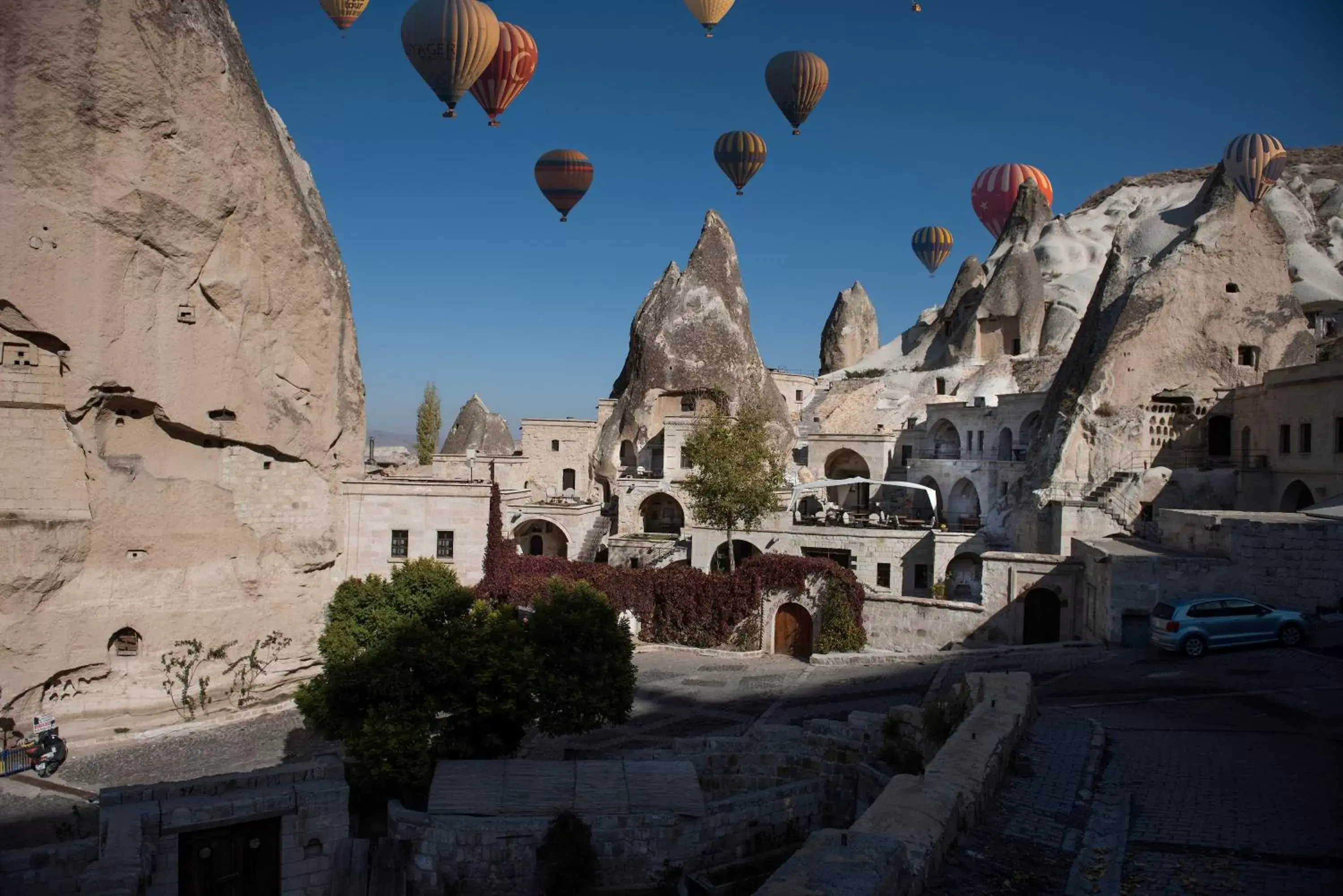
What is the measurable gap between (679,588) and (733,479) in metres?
4.31

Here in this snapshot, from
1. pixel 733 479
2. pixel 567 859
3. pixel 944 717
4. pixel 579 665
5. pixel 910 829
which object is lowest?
pixel 567 859

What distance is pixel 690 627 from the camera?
83.0 feet

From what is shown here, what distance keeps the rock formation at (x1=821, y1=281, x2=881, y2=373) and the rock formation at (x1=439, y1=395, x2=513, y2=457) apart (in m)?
25.2

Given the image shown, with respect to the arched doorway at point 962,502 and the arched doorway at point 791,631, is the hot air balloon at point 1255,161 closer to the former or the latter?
the arched doorway at point 962,502

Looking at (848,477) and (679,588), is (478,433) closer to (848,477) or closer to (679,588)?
(848,477)

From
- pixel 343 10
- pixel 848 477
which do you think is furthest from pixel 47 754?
pixel 848 477

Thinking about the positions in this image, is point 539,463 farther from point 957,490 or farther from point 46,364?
point 46,364

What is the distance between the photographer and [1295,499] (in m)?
24.6

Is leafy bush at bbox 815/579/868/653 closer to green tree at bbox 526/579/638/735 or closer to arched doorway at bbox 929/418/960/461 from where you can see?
green tree at bbox 526/579/638/735

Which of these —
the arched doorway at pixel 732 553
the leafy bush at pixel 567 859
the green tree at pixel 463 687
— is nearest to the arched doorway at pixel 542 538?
the arched doorway at pixel 732 553

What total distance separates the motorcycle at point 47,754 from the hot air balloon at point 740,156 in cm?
3719

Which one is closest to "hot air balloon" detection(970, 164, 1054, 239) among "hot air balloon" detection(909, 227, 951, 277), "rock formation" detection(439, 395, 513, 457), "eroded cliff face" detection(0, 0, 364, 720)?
"hot air balloon" detection(909, 227, 951, 277)

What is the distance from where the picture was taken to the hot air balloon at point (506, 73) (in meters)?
34.9

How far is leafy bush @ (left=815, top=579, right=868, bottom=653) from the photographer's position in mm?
23391
